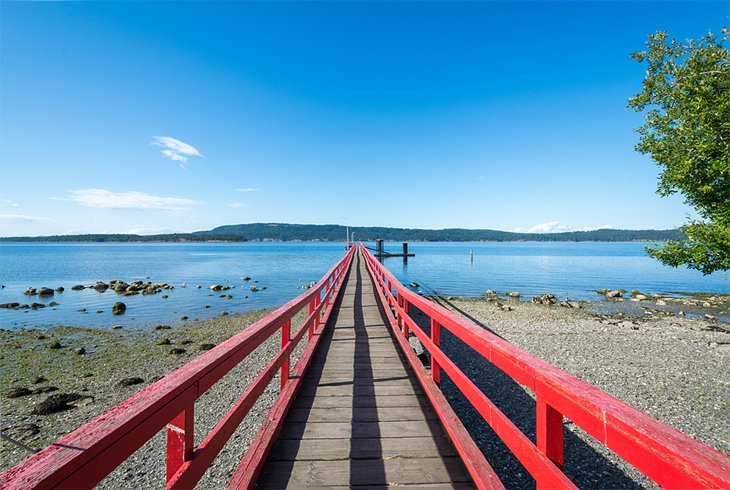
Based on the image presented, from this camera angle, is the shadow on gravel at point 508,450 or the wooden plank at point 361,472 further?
the shadow on gravel at point 508,450

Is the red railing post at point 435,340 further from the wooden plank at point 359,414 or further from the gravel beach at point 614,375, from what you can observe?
the gravel beach at point 614,375

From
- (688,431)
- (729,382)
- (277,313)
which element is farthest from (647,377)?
(277,313)

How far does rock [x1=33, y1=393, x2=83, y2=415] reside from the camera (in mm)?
6867

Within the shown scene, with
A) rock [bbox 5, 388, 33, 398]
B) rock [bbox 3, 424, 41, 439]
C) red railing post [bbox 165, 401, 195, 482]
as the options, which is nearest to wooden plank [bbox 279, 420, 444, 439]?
red railing post [bbox 165, 401, 195, 482]

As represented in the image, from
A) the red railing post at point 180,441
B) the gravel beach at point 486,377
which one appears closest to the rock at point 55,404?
the gravel beach at point 486,377

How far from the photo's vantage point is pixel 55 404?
7.02 meters

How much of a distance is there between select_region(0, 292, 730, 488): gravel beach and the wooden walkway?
139 centimetres

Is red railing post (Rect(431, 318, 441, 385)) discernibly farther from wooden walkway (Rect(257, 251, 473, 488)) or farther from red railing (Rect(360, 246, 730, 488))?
red railing (Rect(360, 246, 730, 488))

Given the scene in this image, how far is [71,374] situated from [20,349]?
16.1 ft

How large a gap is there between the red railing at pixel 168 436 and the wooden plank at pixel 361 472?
0.22 metres

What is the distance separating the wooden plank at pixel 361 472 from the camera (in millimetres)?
2648

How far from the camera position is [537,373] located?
1748 mm

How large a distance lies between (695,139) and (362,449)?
41.3 feet

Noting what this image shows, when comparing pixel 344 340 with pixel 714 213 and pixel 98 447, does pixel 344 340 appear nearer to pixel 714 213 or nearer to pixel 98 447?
pixel 98 447
